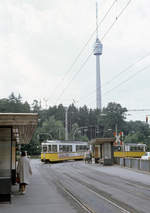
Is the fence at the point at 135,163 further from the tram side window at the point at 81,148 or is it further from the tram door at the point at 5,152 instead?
the tram door at the point at 5,152

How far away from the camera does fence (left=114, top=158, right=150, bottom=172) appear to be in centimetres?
2573

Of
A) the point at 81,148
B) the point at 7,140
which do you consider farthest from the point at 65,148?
the point at 7,140

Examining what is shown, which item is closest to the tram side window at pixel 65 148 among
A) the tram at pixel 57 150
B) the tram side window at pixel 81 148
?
the tram at pixel 57 150

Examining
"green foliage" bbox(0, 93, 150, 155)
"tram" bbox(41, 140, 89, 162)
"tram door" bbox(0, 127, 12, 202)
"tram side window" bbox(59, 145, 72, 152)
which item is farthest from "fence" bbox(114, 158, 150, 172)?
"green foliage" bbox(0, 93, 150, 155)

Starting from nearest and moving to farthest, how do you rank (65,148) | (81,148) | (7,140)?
(7,140) → (65,148) → (81,148)

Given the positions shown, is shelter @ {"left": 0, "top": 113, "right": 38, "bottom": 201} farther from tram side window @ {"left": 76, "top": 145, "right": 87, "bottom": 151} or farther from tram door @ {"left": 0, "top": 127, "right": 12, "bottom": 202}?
tram side window @ {"left": 76, "top": 145, "right": 87, "bottom": 151}

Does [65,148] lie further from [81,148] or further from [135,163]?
[135,163]

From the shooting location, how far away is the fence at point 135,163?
1013 inches

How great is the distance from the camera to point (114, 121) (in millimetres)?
116750

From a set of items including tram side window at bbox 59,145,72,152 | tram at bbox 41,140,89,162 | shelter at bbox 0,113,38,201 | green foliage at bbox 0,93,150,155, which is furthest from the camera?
green foliage at bbox 0,93,150,155

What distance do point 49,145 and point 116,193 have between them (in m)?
31.2

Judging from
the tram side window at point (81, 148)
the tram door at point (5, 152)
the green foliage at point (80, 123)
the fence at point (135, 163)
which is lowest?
the fence at point (135, 163)

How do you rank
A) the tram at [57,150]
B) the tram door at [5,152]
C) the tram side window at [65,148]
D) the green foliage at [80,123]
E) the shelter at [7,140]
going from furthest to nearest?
the green foliage at [80,123]
the tram side window at [65,148]
the tram at [57,150]
the tram door at [5,152]
the shelter at [7,140]

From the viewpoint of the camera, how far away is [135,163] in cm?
Answer: 2881
